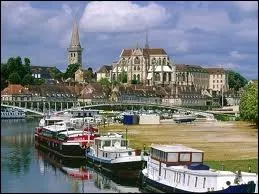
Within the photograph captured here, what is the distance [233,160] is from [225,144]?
1577 cm

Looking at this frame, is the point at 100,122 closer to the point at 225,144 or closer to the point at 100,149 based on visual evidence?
the point at 225,144

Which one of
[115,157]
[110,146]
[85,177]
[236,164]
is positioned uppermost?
[110,146]

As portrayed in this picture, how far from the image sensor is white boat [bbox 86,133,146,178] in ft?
157

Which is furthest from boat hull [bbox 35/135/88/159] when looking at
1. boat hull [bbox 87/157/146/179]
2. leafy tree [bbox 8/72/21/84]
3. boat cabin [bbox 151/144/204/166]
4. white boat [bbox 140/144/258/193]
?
leafy tree [bbox 8/72/21/84]

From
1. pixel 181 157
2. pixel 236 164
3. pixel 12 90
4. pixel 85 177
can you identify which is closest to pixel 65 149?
pixel 85 177

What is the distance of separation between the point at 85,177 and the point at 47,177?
273cm

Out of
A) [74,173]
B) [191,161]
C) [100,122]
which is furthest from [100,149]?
[100,122]

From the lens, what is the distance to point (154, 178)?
138 feet

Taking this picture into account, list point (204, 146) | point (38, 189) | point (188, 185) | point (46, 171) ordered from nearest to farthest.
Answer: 1. point (188, 185)
2. point (38, 189)
3. point (46, 171)
4. point (204, 146)

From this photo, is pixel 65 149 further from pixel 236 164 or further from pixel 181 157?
pixel 181 157

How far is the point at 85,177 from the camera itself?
49.2 m

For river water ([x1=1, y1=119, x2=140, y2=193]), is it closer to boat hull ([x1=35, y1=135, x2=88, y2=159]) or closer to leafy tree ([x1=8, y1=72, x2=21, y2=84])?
boat hull ([x1=35, y1=135, x2=88, y2=159])

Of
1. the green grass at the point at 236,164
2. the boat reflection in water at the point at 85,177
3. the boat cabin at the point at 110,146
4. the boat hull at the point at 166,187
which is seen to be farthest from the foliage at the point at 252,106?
the boat hull at the point at 166,187

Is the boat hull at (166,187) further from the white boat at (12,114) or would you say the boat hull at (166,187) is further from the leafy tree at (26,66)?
the leafy tree at (26,66)
